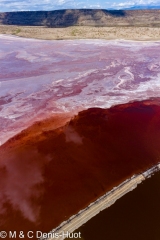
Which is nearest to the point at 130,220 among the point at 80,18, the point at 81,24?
the point at 81,24

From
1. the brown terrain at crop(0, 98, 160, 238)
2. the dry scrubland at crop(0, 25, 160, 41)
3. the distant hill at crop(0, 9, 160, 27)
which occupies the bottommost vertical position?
the brown terrain at crop(0, 98, 160, 238)

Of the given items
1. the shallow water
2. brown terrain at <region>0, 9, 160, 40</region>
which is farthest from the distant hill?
the shallow water

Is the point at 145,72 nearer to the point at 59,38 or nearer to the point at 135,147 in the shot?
the point at 135,147

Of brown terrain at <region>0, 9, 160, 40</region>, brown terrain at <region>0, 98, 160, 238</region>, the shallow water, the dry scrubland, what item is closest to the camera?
the shallow water

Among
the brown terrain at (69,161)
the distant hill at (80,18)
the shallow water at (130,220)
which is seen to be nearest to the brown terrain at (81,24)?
the distant hill at (80,18)

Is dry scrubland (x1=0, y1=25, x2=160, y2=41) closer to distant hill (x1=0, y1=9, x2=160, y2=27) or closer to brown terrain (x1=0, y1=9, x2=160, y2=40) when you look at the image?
brown terrain (x1=0, y1=9, x2=160, y2=40)

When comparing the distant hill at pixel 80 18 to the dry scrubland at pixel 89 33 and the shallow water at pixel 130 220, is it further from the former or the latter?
the shallow water at pixel 130 220

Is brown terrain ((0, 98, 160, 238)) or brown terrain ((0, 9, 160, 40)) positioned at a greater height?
brown terrain ((0, 9, 160, 40))
